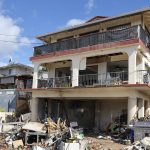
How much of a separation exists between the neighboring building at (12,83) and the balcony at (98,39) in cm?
447

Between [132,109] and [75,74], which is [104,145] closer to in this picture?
[132,109]

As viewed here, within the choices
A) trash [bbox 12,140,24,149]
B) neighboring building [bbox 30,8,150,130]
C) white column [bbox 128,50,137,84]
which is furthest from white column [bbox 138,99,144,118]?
trash [bbox 12,140,24,149]

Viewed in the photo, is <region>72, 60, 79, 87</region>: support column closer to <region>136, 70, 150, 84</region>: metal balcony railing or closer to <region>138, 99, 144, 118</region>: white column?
<region>136, 70, 150, 84</region>: metal balcony railing

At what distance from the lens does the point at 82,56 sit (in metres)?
21.0

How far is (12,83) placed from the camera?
1697 inches

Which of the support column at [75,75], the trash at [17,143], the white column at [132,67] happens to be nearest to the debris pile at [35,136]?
the trash at [17,143]

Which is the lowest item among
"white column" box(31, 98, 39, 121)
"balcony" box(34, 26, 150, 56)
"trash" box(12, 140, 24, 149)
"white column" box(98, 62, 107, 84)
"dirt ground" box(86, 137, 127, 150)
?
"trash" box(12, 140, 24, 149)

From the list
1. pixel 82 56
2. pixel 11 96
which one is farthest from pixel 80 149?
pixel 11 96

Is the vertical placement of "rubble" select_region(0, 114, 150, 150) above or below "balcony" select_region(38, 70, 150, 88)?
below

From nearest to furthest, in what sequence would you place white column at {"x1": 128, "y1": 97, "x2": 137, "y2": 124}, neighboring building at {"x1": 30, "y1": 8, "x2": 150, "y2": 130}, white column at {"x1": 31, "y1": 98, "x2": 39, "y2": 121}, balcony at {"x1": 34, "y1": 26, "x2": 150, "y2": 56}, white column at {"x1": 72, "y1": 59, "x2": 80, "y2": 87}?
white column at {"x1": 128, "y1": 97, "x2": 137, "y2": 124}, neighboring building at {"x1": 30, "y1": 8, "x2": 150, "y2": 130}, balcony at {"x1": 34, "y1": 26, "x2": 150, "y2": 56}, white column at {"x1": 72, "y1": 59, "x2": 80, "y2": 87}, white column at {"x1": 31, "y1": 98, "x2": 39, "y2": 121}

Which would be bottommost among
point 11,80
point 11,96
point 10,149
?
point 10,149

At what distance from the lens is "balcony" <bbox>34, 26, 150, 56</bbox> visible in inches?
731

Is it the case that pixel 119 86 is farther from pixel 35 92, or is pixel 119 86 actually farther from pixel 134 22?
pixel 35 92

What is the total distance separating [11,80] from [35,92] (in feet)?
66.4
